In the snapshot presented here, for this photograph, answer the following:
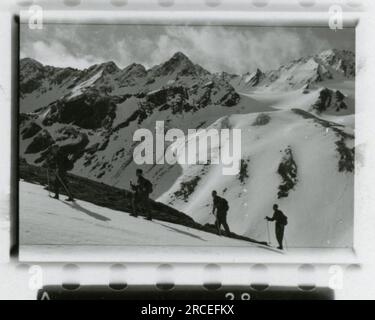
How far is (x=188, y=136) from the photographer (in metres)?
2.07

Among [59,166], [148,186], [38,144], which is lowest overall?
[148,186]

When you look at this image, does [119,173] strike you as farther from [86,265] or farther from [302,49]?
[302,49]

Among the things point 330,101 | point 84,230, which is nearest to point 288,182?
point 330,101

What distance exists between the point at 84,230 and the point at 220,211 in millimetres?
727

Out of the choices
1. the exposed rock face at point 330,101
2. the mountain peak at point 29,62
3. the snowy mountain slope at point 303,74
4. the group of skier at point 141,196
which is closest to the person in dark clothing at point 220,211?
the group of skier at point 141,196

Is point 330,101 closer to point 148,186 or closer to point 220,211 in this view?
point 220,211

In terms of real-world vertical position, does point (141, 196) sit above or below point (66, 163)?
below

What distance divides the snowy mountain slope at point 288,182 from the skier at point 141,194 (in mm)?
86

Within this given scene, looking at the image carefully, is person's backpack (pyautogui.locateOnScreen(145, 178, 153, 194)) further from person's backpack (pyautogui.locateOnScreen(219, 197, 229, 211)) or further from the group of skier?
person's backpack (pyautogui.locateOnScreen(219, 197, 229, 211))

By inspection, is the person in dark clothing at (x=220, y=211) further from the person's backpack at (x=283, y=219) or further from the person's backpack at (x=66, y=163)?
the person's backpack at (x=66, y=163)

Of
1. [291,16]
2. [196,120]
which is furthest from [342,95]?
[196,120]

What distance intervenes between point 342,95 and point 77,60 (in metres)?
1.43

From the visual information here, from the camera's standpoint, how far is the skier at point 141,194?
6.79 feet

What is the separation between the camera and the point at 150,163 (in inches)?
81.5
